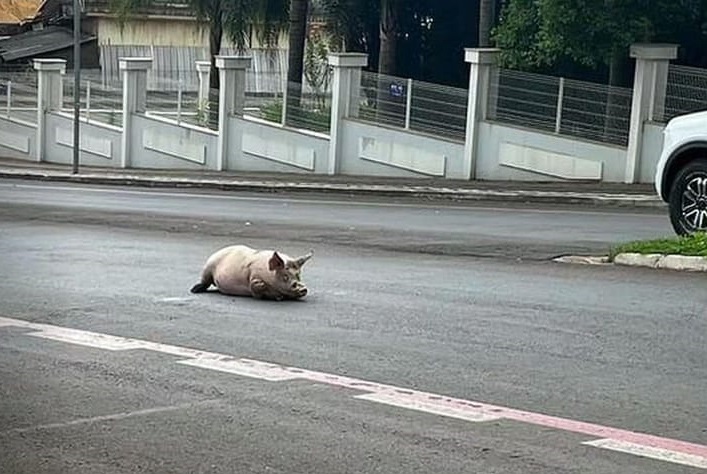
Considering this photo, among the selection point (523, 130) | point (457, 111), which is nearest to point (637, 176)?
point (523, 130)

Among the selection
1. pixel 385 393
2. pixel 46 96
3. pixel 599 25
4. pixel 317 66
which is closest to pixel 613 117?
pixel 599 25

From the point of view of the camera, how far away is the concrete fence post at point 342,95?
30.5 meters

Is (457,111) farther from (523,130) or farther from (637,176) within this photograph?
(637,176)

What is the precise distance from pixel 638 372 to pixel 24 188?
69.9ft

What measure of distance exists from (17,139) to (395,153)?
15.5m

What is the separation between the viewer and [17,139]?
40.7 metres

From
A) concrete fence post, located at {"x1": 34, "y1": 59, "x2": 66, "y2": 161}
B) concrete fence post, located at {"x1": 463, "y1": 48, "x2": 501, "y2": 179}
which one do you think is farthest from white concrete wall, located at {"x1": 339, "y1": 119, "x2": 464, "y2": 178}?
concrete fence post, located at {"x1": 34, "y1": 59, "x2": 66, "y2": 161}

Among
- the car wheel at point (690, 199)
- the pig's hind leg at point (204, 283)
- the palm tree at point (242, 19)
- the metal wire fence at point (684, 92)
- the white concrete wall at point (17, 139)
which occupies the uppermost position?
the palm tree at point (242, 19)

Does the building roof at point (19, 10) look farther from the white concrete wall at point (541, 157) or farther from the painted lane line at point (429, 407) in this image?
the painted lane line at point (429, 407)

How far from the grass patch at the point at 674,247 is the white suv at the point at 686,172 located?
585 millimetres

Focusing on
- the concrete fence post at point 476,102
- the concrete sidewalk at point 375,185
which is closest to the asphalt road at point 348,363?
the concrete sidewalk at point 375,185

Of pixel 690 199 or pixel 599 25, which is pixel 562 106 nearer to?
pixel 599 25

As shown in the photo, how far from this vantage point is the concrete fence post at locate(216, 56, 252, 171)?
33.6m

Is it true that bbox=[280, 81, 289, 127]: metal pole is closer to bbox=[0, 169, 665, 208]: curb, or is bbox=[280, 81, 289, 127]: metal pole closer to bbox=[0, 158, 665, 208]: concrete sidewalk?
bbox=[0, 158, 665, 208]: concrete sidewalk
